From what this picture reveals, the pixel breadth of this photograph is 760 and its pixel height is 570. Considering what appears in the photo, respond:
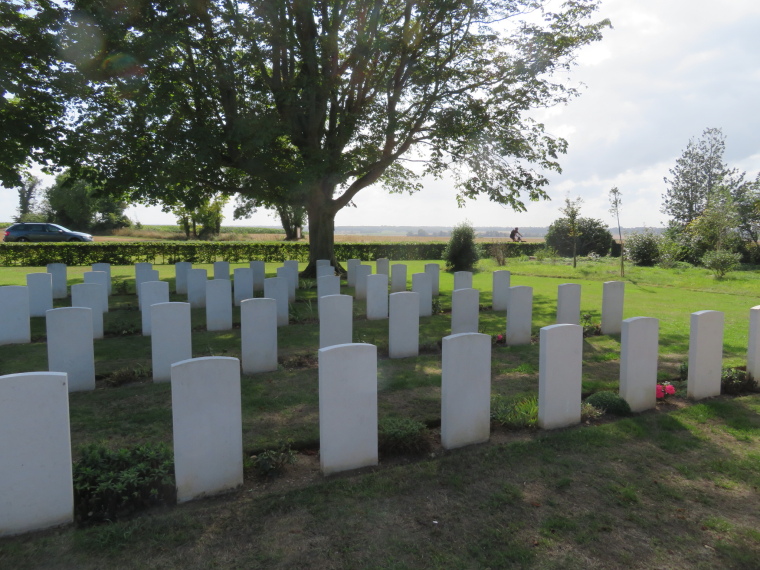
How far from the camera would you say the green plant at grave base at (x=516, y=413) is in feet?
16.0

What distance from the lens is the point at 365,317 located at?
10.9 meters

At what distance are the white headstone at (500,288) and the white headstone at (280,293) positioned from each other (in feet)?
15.6

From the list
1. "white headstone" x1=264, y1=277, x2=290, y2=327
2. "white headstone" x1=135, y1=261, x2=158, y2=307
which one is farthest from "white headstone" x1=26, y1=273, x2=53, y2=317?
"white headstone" x1=264, y1=277, x2=290, y2=327

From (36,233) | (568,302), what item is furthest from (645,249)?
(36,233)

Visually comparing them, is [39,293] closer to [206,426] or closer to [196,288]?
[196,288]

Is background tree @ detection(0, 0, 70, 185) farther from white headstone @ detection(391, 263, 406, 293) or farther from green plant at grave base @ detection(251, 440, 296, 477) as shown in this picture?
green plant at grave base @ detection(251, 440, 296, 477)

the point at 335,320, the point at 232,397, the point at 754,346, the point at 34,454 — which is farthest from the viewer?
the point at 335,320

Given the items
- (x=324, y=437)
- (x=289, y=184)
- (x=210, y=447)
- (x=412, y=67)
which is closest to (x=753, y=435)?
(x=324, y=437)

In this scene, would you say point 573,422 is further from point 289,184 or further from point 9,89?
point 9,89

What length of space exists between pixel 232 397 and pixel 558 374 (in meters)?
2.88

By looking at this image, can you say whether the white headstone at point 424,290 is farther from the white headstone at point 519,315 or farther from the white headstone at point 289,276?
the white headstone at point 289,276

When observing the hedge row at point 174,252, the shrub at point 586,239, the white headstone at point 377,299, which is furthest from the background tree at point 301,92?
the shrub at point 586,239

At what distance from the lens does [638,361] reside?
5.26m

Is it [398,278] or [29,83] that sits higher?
[29,83]
